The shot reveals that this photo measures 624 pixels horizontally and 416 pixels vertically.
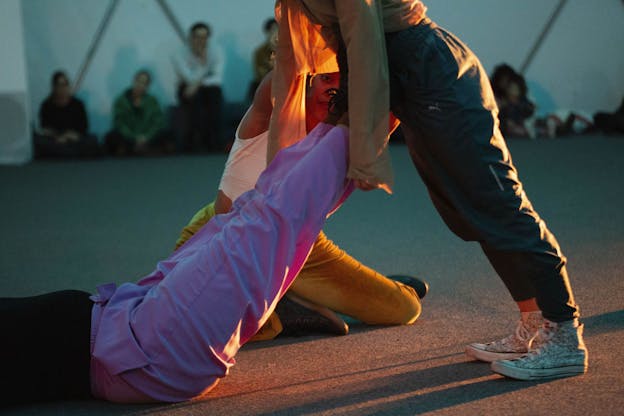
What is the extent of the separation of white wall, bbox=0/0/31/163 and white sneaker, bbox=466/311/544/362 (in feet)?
20.6

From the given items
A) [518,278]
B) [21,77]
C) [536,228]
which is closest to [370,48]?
[536,228]

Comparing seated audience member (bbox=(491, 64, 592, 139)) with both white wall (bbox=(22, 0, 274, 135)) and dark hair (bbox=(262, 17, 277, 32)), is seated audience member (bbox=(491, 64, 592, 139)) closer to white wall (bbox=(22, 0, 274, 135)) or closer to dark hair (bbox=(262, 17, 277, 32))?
dark hair (bbox=(262, 17, 277, 32))

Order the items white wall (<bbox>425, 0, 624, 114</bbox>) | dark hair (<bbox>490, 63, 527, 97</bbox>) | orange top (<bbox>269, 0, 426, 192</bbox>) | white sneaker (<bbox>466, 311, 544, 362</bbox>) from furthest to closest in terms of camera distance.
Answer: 1. white wall (<bbox>425, 0, 624, 114</bbox>)
2. dark hair (<bbox>490, 63, 527, 97</bbox>)
3. white sneaker (<bbox>466, 311, 544, 362</bbox>)
4. orange top (<bbox>269, 0, 426, 192</bbox>)

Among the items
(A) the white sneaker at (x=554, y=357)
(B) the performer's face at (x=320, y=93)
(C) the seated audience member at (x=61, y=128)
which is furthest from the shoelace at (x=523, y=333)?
(C) the seated audience member at (x=61, y=128)

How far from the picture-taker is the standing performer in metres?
2.03

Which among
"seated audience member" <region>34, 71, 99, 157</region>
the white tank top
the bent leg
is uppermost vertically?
the bent leg

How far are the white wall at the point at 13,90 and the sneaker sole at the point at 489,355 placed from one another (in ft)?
20.5

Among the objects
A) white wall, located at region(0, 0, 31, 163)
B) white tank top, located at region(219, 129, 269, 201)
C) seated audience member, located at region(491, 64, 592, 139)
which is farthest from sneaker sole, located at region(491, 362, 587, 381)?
seated audience member, located at region(491, 64, 592, 139)

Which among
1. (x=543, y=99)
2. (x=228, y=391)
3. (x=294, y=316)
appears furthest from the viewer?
(x=543, y=99)

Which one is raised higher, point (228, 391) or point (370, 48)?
point (370, 48)

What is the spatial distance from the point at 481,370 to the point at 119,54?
7.07 metres

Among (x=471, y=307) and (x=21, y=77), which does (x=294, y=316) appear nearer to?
(x=471, y=307)

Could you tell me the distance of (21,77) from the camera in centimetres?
783

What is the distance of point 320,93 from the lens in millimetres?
2488
